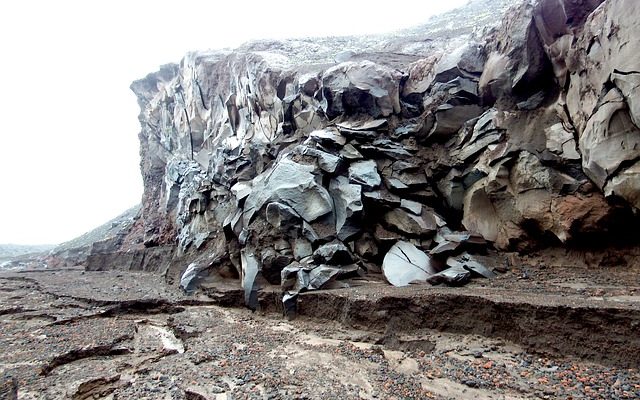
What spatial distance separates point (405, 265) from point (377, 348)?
309 centimetres

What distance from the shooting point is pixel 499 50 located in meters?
9.59

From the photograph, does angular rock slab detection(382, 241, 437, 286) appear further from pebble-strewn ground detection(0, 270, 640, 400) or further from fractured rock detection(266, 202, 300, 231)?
fractured rock detection(266, 202, 300, 231)

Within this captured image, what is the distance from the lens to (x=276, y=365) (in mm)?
5254

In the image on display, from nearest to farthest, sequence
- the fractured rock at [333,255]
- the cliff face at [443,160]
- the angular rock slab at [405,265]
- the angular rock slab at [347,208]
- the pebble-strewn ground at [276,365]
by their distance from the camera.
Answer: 1. the pebble-strewn ground at [276,365]
2. the cliff face at [443,160]
3. the angular rock slab at [405,265]
4. the fractured rock at [333,255]
5. the angular rock slab at [347,208]

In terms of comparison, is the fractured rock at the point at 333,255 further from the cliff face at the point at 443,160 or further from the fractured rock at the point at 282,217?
the fractured rock at the point at 282,217

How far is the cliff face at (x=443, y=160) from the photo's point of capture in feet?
22.0

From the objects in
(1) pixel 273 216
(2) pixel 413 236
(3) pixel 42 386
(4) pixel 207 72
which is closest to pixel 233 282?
(1) pixel 273 216

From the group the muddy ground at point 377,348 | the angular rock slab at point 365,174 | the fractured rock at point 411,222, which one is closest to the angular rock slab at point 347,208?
the angular rock slab at point 365,174

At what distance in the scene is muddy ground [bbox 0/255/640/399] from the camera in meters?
4.33

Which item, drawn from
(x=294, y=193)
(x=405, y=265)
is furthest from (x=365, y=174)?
(x=405, y=265)

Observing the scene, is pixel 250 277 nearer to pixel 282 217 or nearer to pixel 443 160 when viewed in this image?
pixel 282 217

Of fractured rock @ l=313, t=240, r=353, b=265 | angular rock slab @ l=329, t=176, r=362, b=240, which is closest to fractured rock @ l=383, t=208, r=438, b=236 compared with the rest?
angular rock slab @ l=329, t=176, r=362, b=240

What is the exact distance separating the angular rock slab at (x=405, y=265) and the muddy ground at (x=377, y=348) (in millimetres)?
657

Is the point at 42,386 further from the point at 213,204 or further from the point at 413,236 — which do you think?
the point at 213,204
